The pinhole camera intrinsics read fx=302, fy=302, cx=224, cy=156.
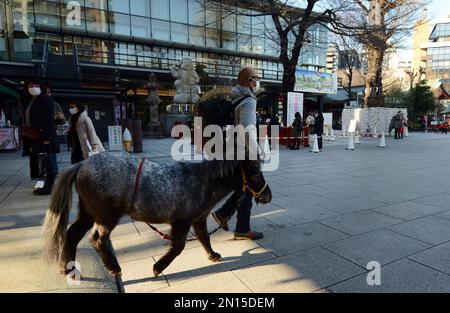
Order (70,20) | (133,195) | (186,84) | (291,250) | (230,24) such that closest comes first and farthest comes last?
(133,195)
(291,250)
(186,84)
(70,20)
(230,24)

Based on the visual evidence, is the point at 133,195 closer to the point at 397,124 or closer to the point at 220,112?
the point at 220,112

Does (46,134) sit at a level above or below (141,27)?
below

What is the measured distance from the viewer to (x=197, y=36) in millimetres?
27625

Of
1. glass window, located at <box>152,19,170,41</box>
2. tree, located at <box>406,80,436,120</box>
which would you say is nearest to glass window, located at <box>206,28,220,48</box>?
glass window, located at <box>152,19,170,41</box>

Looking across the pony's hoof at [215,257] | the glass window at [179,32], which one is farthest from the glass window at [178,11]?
the pony's hoof at [215,257]

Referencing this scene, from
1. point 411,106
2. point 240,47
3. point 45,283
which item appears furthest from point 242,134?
point 411,106

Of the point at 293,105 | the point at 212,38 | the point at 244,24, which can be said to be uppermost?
the point at 244,24

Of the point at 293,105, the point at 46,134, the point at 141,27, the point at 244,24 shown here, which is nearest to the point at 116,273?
the point at 46,134

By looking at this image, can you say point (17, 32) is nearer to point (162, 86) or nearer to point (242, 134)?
point (162, 86)

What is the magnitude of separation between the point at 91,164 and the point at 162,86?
83.8 ft

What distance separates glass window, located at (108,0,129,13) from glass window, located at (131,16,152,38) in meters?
0.81

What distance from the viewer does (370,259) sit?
3039 millimetres

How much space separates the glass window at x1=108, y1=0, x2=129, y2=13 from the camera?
2392 centimetres

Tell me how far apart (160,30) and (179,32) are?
173 cm
